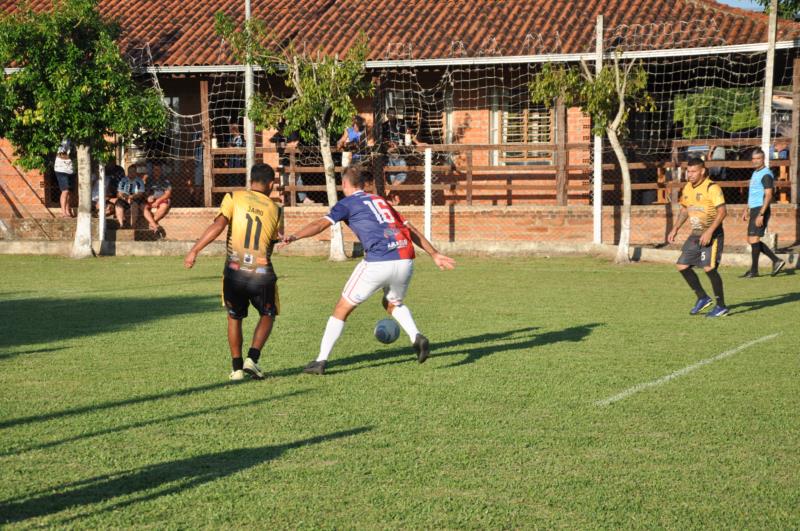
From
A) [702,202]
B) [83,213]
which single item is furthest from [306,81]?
[702,202]

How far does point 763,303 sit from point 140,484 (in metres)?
10.5

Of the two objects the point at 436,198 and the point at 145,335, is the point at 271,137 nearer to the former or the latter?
A: the point at 436,198

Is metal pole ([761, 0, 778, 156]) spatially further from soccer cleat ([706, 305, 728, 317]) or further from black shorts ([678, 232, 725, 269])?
soccer cleat ([706, 305, 728, 317])

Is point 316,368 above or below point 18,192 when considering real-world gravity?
below

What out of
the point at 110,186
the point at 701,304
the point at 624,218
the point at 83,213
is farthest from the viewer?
the point at 110,186

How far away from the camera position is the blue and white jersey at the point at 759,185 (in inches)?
683

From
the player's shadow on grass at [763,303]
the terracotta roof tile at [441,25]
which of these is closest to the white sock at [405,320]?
the player's shadow on grass at [763,303]

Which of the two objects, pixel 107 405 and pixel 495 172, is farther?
pixel 495 172

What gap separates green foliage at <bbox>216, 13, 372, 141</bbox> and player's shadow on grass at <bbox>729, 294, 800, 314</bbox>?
9.08 metres

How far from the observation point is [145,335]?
1128cm

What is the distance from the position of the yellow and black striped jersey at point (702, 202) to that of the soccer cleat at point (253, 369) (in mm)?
6402

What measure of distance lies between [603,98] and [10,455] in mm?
15423

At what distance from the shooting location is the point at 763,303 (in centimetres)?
1427

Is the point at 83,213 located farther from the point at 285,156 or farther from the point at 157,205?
the point at 285,156
